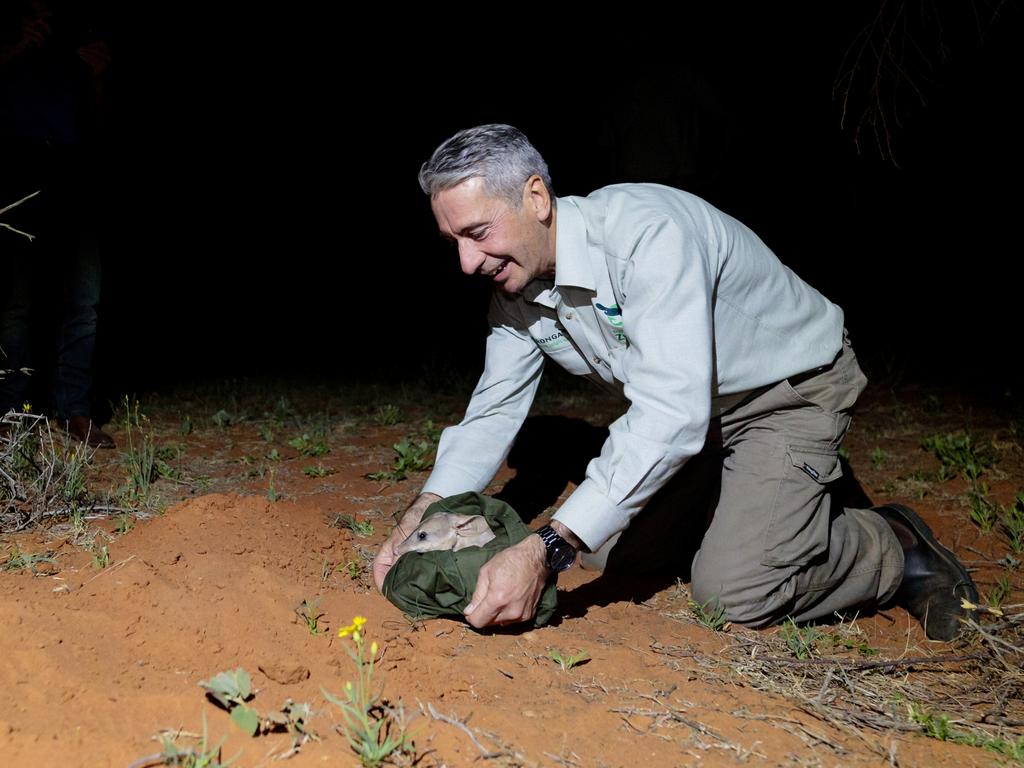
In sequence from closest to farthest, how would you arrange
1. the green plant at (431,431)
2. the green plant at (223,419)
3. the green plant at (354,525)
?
1. the green plant at (354,525)
2. the green plant at (431,431)
3. the green plant at (223,419)

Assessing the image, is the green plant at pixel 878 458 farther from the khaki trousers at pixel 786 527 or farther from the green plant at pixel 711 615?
the green plant at pixel 711 615

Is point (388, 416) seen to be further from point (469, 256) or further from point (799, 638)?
point (799, 638)

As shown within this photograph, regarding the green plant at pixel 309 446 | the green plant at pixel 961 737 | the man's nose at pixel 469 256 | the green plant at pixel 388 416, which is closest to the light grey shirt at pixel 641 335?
the man's nose at pixel 469 256

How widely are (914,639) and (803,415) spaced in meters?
0.81

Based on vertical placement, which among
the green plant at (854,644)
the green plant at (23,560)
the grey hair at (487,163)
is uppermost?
the grey hair at (487,163)

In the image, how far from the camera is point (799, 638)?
8.87 ft

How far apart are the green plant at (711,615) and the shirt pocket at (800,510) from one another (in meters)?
0.21

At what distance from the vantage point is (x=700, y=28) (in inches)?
388

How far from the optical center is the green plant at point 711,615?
2867 mm

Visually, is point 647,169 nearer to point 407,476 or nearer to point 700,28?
point 407,476

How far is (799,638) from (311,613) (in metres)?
1.38

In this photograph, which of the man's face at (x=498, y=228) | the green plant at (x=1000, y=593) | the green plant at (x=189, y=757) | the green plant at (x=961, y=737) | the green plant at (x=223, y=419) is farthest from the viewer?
the green plant at (x=223, y=419)

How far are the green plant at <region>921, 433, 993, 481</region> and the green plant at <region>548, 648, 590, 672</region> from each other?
2402 mm

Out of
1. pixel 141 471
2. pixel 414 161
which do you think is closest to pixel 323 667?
pixel 141 471
